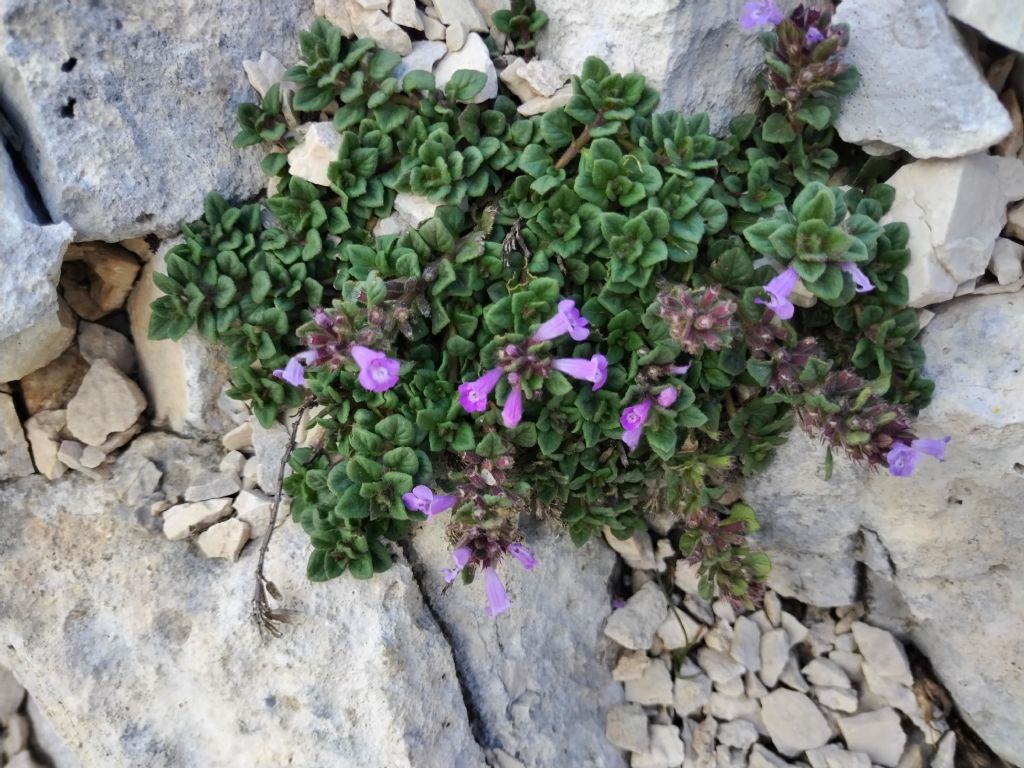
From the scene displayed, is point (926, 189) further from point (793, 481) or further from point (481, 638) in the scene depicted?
point (481, 638)

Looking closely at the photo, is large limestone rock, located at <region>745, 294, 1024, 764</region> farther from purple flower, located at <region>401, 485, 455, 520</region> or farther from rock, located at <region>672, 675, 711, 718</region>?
purple flower, located at <region>401, 485, 455, 520</region>

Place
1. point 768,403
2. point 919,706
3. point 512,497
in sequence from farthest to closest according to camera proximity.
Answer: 1. point 919,706
2. point 768,403
3. point 512,497

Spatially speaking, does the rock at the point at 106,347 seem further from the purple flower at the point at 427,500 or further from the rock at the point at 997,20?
the rock at the point at 997,20

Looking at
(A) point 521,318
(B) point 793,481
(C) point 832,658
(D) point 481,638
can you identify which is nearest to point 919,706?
(C) point 832,658

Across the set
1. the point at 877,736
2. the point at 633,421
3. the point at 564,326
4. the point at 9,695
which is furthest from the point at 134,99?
the point at 877,736

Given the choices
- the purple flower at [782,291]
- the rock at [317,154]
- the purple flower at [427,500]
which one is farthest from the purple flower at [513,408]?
the rock at [317,154]

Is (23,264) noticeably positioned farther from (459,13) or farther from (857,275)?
(857,275)
